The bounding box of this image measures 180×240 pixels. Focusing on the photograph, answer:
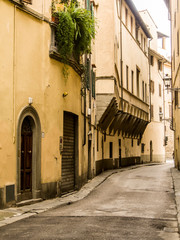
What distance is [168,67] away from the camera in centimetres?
5166

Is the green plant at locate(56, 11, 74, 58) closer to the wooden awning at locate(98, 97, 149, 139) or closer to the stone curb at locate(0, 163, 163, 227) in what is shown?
the stone curb at locate(0, 163, 163, 227)

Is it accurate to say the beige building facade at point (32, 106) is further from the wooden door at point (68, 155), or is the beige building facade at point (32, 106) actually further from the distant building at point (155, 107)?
the distant building at point (155, 107)

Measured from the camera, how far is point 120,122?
28.2 meters

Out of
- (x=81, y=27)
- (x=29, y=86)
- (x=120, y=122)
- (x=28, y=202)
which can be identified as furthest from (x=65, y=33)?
(x=120, y=122)

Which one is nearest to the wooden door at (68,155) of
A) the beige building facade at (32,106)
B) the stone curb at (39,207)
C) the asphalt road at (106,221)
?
the beige building facade at (32,106)

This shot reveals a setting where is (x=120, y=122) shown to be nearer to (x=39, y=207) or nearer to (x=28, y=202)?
(x=28, y=202)

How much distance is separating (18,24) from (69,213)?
17.1 ft

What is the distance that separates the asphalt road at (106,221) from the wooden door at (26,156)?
50.1 inches

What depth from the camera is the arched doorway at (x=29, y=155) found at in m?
11.0

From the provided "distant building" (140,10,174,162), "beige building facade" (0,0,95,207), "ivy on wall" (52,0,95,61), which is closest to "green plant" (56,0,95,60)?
"ivy on wall" (52,0,95,61)

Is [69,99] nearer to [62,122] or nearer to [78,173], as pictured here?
[62,122]

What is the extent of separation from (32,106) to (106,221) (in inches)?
169

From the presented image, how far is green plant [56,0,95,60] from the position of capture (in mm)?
12320

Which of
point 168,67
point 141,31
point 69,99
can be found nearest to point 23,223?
point 69,99
